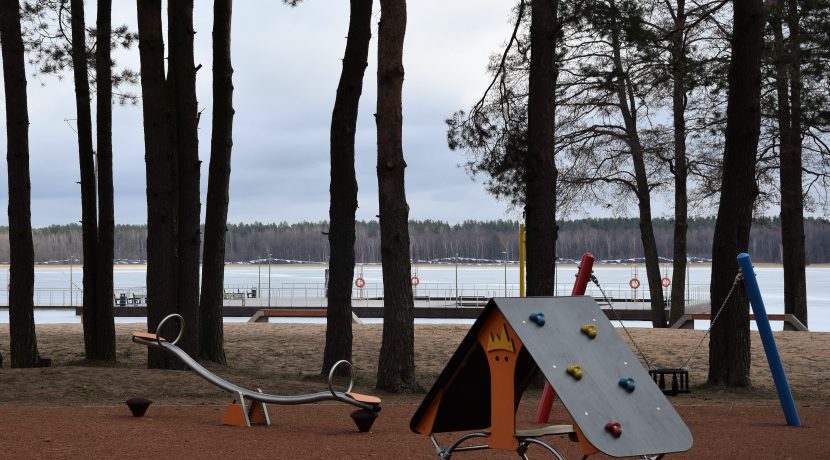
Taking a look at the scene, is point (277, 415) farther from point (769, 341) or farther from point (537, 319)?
point (537, 319)

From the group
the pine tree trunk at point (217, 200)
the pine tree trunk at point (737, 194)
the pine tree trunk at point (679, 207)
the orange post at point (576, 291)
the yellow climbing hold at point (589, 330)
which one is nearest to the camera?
the yellow climbing hold at point (589, 330)

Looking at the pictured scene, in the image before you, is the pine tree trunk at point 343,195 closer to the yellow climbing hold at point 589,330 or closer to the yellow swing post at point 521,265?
the yellow swing post at point 521,265

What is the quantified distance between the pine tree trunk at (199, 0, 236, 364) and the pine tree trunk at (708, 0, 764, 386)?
22.3 ft

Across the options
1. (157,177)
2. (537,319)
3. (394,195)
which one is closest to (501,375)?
(537,319)

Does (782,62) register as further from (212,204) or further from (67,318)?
(67,318)

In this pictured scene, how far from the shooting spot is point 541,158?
504 inches

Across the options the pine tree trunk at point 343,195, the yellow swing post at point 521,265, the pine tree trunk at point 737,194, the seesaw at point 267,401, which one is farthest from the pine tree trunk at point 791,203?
the seesaw at point 267,401

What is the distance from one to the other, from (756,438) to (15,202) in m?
9.47

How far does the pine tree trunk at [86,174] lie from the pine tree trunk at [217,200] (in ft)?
4.95

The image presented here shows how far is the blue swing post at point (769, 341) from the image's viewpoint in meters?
9.18

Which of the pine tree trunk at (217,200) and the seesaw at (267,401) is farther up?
the pine tree trunk at (217,200)

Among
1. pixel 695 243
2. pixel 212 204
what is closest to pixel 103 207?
pixel 212 204

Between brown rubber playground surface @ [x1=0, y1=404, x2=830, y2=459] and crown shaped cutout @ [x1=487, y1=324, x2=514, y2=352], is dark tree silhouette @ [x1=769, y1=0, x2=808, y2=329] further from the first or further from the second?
crown shaped cutout @ [x1=487, y1=324, x2=514, y2=352]

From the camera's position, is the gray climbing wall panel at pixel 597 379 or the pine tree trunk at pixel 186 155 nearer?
the gray climbing wall panel at pixel 597 379
